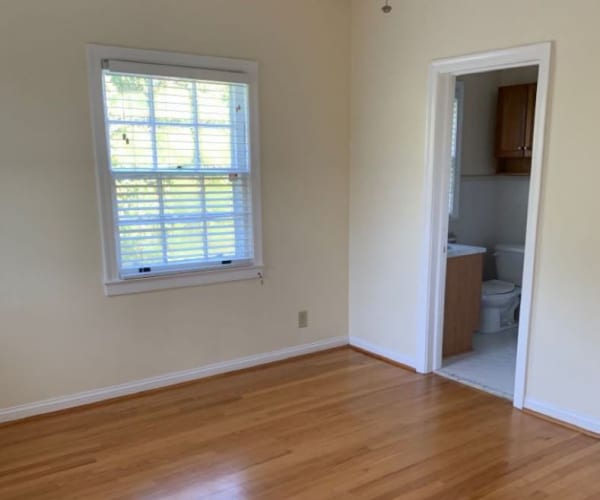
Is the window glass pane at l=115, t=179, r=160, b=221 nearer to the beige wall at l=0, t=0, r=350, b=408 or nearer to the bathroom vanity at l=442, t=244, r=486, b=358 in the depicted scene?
the beige wall at l=0, t=0, r=350, b=408

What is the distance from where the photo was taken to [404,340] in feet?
12.4

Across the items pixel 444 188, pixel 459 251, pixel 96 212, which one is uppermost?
pixel 444 188

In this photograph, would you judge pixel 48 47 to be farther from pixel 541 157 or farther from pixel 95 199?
pixel 541 157

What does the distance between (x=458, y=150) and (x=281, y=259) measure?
2152 mm

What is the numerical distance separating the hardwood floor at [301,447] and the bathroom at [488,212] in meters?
0.74

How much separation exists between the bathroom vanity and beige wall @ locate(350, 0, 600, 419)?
0.36m

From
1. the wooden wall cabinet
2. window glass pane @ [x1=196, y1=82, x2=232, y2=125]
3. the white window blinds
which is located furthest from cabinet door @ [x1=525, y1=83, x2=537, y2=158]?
window glass pane @ [x1=196, y1=82, x2=232, y2=125]

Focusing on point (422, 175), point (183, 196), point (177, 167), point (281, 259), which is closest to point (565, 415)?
point (422, 175)

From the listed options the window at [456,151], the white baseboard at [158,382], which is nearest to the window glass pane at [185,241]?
the white baseboard at [158,382]

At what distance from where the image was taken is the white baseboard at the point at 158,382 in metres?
3.03

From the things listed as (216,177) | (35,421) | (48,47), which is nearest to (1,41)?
(48,47)

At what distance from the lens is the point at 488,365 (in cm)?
375

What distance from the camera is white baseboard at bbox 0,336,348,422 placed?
3025mm

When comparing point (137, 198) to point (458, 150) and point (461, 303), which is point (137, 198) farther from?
point (458, 150)
